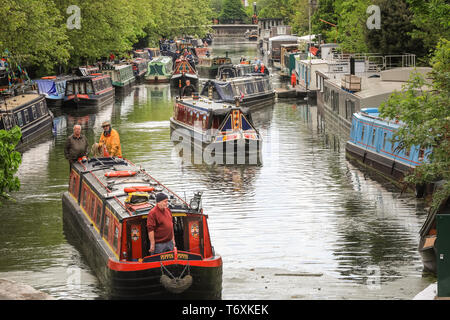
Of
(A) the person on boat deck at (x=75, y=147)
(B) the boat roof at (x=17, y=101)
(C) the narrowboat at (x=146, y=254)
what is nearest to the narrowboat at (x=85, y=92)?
(B) the boat roof at (x=17, y=101)

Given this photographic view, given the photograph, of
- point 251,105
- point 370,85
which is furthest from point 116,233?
point 251,105

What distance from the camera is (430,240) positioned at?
58.5 ft

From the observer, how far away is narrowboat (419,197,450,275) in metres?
17.4

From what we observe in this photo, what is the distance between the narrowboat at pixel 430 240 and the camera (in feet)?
57.2

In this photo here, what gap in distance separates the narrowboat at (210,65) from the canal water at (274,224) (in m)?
45.1

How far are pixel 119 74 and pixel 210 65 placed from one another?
22.1 m

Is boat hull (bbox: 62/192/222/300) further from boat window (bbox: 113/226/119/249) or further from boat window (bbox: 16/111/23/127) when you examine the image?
boat window (bbox: 16/111/23/127)

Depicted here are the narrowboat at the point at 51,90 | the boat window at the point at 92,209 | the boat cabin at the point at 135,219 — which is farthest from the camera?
the narrowboat at the point at 51,90

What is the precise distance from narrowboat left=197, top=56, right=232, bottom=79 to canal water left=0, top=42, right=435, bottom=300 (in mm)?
45137

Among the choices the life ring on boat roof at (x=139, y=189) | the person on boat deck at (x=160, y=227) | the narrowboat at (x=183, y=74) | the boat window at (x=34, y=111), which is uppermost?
the narrowboat at (x=183, y=74)

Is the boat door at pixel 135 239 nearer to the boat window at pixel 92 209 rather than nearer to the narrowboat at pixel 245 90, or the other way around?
the boat window at pixel 92 209

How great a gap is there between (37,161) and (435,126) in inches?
900

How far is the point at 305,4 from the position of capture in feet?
344
